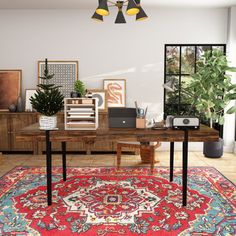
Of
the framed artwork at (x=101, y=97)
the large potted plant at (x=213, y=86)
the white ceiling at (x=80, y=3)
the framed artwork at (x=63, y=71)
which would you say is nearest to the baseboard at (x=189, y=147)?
the large potted plant at (x=213, y=86)

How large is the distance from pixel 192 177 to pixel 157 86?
2.48 metres

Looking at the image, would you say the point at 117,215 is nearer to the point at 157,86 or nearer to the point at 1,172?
the point at 1,172

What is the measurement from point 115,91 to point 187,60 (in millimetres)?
1766

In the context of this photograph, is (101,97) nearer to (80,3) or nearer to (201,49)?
(80,3)

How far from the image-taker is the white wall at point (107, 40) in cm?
609

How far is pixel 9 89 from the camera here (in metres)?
6.21

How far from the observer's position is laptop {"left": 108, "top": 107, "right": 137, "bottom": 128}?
10.5 feet

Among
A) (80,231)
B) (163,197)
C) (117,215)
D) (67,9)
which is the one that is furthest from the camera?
(67,9)

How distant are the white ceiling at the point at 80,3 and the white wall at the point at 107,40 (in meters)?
0.23

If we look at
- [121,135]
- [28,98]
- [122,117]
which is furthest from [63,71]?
[121,135]

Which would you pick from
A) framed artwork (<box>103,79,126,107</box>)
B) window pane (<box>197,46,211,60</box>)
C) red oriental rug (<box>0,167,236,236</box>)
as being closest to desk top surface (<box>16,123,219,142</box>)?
red oriental rug (<box>0,167,236,236</box>)

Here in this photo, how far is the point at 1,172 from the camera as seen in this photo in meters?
4.69

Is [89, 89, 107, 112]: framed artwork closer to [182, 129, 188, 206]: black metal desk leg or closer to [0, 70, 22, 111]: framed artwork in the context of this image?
[0, 70, 22, 111]: framed artwork

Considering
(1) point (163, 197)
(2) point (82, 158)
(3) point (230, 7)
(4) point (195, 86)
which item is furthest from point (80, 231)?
(3) point (230, 7)
